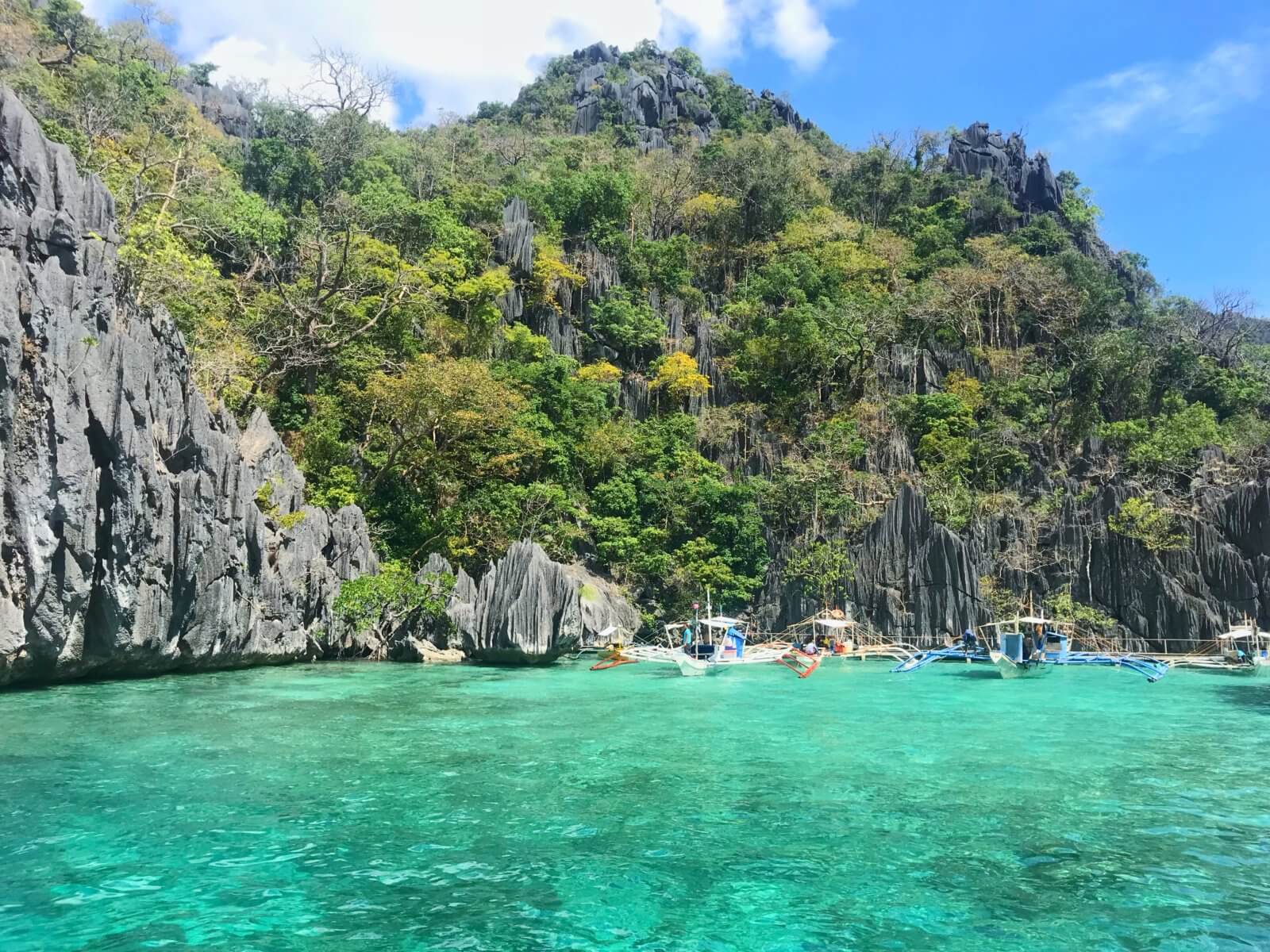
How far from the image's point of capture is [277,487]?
2044cm

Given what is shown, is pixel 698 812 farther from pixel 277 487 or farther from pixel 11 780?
pixel 277 487

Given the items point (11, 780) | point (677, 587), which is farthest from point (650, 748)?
point (677, 587)

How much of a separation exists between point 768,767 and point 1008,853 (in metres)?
3.56

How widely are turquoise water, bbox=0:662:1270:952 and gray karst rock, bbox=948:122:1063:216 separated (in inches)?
1645

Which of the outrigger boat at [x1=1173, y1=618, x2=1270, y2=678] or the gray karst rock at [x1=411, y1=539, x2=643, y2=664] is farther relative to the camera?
the outrigger boat at [x1=1173, y1=618, x2=1270, y2=678]

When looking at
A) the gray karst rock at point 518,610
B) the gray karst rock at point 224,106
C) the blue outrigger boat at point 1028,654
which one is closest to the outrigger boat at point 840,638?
the blue outrigger boat at point 1028,654

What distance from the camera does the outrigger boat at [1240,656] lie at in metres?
21.3

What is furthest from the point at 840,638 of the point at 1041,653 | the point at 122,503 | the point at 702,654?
the point at 122,503

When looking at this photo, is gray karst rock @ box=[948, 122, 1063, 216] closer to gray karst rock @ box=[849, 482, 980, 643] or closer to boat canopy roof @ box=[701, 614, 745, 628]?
gray karst rock @ box=[849, 482, 980, 643]

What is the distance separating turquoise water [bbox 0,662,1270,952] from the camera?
537 cm

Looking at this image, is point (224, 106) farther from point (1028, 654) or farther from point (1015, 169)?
point (1028, 654)

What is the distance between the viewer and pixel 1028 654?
67.4 ft

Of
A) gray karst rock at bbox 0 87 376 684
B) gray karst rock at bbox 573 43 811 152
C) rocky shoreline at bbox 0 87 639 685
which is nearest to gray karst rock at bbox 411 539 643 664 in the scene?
rocky shoreline at bbox 0 87 639 685

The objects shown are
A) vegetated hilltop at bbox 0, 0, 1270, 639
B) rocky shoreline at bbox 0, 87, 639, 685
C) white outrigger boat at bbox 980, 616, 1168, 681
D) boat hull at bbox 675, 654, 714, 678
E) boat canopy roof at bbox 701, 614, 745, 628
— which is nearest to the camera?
rocky shoreline at bbox 0, 87, 639, 685
